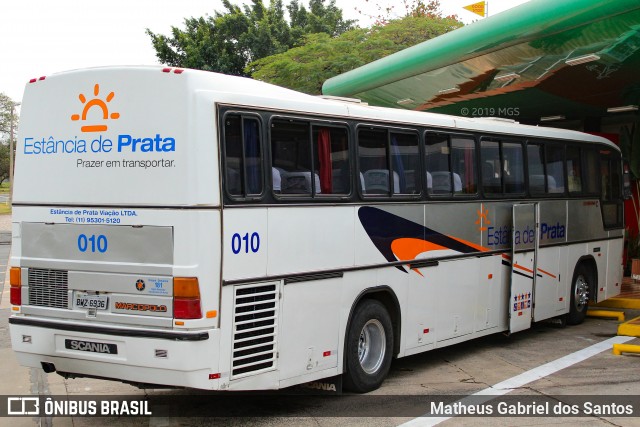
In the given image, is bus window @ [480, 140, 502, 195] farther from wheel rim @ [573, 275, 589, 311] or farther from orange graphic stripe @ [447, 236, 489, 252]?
wheel rim @ [573, 275, 589, 311]

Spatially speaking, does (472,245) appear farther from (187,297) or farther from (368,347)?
(187,297)

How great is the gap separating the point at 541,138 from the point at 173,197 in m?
7.34

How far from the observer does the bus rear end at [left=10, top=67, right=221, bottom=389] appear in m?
6.66

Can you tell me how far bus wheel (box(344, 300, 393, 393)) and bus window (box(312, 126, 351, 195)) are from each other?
139 cm

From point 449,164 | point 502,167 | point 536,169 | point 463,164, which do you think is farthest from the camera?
point 536,169

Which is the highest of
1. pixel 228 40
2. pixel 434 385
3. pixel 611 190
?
pixel 228 40

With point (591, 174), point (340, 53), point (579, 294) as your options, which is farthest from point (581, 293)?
point (340, 53)

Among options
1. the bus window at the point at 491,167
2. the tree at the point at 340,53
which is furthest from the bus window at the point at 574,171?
the tree at the point at 340,53

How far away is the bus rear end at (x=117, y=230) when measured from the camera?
6.66m

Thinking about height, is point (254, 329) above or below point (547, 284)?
above

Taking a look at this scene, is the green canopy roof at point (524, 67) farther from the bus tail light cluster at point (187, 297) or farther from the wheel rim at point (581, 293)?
the bus tail light cluster at point (187, 297)

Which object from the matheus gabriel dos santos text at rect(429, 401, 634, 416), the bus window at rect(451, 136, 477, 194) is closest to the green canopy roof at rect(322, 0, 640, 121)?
the bus window at rect(451, 136, 477, 194)

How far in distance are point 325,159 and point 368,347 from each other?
7.40 feet

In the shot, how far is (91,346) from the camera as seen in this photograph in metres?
7.01
